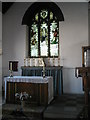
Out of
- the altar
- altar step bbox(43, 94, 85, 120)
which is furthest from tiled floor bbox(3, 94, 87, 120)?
the altar

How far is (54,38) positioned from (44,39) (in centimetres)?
46

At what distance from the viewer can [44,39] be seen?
7324mm

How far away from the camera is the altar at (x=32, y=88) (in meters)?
4.91

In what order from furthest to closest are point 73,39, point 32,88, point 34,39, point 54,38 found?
1. point 34,39
2. point 54,38
3. point 73,39
4. point 32,88

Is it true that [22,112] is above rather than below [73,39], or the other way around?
below

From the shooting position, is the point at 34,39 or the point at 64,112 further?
the point at 34,39

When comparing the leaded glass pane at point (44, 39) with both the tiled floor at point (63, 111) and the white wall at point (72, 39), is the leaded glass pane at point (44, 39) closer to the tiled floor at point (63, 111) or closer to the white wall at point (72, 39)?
the white wall at point (72, 39)

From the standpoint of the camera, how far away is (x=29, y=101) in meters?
5.07

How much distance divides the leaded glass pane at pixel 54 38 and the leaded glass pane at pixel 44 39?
0.74 ft

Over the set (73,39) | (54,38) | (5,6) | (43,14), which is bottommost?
(73,39)

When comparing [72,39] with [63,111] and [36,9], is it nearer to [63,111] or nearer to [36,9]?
[36,9]

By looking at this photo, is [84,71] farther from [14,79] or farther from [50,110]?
[14,79]

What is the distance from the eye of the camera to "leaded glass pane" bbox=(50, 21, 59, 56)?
7.15m

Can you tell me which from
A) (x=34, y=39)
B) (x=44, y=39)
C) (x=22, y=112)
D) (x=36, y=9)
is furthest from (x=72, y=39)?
(x=22, y=112)
